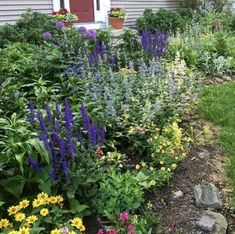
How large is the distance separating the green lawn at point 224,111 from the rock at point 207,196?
0.24 m

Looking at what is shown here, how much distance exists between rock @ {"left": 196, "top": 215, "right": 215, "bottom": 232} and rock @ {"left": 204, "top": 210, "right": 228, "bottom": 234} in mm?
30

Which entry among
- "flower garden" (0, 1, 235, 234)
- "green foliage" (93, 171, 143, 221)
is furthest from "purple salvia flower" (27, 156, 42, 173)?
"green foliage" (93, 171, 143, 221)

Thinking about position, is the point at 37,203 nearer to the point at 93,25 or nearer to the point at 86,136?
the point at 86,136

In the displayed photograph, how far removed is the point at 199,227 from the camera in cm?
303

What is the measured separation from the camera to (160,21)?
498 inches

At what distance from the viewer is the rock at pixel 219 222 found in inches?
118

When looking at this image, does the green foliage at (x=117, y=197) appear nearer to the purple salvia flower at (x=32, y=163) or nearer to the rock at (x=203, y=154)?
the purple salvia flower at (x=32, y=163)

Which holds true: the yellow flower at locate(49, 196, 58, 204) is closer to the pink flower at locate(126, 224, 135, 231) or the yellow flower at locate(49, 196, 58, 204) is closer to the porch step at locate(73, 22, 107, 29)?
the pink flower at locate(126, 224, 135, 231)

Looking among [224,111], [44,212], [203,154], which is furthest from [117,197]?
[224,111]

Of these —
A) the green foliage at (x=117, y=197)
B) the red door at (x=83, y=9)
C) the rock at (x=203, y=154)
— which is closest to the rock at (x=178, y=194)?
the green foliage at (x=117, y=197)

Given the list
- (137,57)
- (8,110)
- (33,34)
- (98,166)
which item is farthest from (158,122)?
(33,34)

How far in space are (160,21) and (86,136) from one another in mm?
9655

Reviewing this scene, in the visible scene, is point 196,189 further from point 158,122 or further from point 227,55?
point 227,55

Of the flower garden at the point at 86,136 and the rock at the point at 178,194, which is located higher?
the flower garden at the point at 86,136
